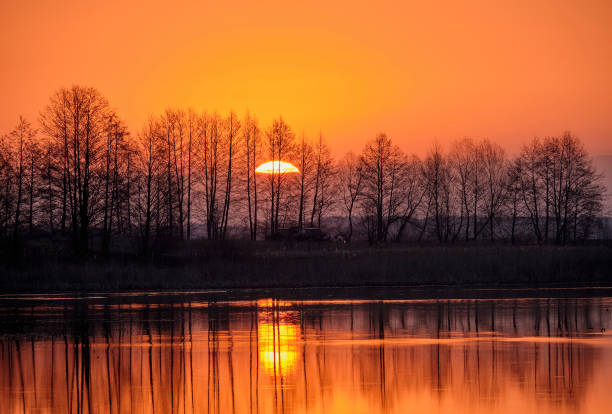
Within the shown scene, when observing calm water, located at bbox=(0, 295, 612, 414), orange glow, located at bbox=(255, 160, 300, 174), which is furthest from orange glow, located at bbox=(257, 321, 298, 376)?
orange glow, located at bbox=(255, 160, 300, 174)

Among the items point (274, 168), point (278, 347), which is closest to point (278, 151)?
point (274, 168)

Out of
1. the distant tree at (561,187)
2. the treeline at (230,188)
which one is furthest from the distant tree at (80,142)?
the distant tree at (561,187)

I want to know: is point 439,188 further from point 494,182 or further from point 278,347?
point 278,347

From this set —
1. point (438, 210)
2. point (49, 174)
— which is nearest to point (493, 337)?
point (49, 174)

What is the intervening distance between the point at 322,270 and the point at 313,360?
35.2 metres

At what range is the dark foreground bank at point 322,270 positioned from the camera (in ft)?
183

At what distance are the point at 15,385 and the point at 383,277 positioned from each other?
3893 centimetres

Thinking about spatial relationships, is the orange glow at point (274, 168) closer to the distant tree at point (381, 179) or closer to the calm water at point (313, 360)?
the distant tree at point (381, 179)

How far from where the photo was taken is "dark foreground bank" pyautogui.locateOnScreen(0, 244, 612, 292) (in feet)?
183

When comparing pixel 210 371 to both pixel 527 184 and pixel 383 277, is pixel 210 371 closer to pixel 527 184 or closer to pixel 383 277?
pixel 383 277

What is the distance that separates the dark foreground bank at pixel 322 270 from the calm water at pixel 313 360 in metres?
16.9

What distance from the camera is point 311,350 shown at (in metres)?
25.2

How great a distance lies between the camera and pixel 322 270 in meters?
58.6

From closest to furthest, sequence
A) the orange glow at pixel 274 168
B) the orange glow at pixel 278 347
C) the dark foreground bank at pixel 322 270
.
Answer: the orange glow at pixel 278 347 → the dark foreground bank at pixel 322 270 → the orange glow at pixel 274 168
